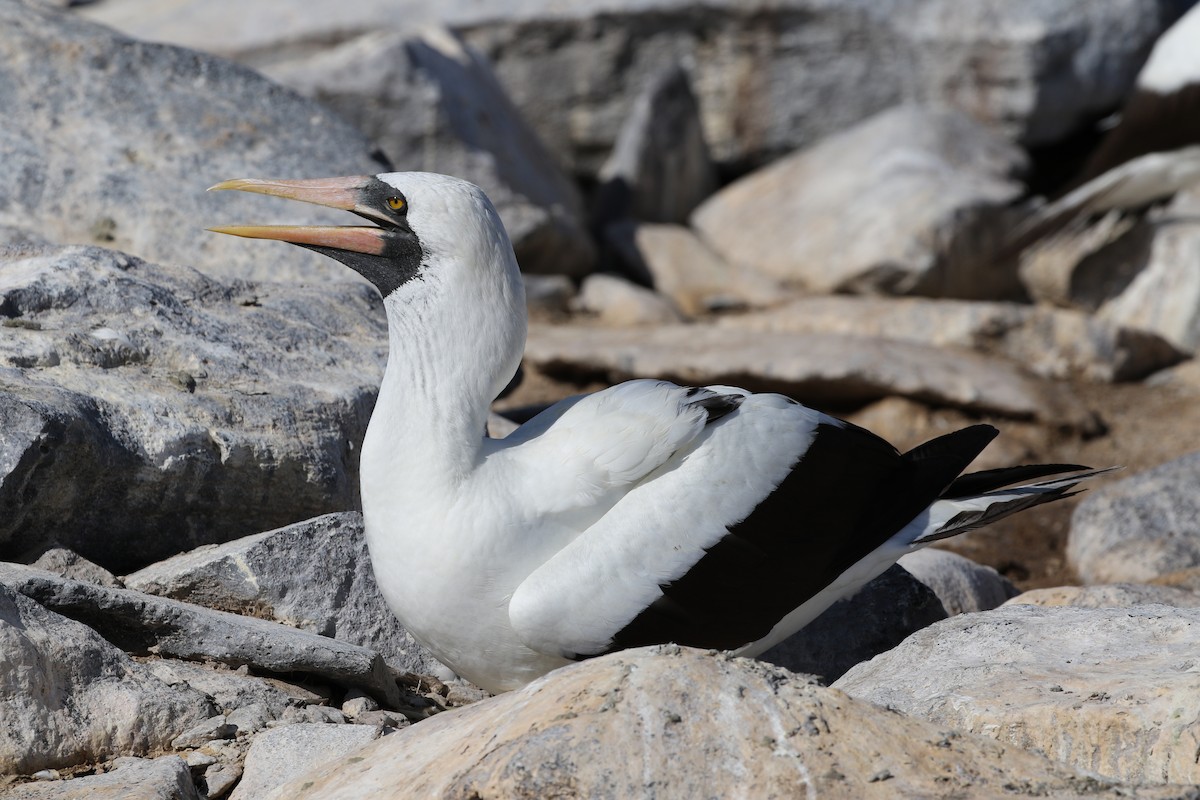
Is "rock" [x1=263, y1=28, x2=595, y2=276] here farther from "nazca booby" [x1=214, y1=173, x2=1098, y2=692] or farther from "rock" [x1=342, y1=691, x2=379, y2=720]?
"rock" [x1=342, y1=691, x2=379, y2=720]

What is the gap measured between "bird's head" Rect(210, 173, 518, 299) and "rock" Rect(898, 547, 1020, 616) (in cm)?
190

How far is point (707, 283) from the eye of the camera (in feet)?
37.2

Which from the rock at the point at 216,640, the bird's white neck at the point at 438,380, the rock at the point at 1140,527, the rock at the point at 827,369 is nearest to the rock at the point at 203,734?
the rock at the point at 216,640

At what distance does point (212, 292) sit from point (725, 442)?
2.05 meters

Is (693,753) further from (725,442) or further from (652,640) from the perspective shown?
(725,442)

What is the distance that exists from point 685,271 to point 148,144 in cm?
615

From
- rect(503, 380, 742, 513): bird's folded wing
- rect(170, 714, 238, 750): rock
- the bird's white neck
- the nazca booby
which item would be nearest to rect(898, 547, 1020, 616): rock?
the nazca booby

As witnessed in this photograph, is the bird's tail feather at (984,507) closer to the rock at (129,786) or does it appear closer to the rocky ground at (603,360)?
the rocky ground at (603,360)

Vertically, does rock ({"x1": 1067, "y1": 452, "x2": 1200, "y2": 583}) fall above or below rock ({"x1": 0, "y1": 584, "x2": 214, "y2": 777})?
below

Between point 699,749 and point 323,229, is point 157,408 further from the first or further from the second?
point 699,749

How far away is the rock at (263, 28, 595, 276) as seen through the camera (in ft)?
32.5

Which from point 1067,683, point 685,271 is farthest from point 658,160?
point 1067,683

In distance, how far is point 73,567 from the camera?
3.82 metres

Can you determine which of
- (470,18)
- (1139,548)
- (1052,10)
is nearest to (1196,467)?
(1139,548)
